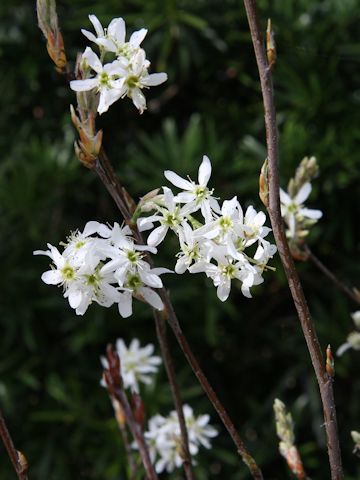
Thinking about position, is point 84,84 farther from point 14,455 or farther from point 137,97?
point 14,455

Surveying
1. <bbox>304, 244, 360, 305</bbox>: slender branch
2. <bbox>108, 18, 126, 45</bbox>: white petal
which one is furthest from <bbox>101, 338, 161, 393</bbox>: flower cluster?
<bbox>108, 18, 126, 45</bbox>: white petal

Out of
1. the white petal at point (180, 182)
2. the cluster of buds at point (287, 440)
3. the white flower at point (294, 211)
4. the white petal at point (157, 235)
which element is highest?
the white flower at point (294, 211)

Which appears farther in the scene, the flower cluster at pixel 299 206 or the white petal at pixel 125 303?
the flower cluster at pixel 299 206

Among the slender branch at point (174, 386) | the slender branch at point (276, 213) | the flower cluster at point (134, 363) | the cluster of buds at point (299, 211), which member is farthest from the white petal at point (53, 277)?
the flower cluster at point (134, 363)

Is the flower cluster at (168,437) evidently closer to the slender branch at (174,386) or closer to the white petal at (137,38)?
the slender branch at (174,386)

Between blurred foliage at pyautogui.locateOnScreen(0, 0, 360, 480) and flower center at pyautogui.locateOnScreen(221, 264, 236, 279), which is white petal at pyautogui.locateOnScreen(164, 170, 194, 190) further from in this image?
blurred foliage at pyautogui.locateOnScreen(0, 0, 360, 480)

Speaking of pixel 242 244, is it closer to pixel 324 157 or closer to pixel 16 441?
pixel 324 157
